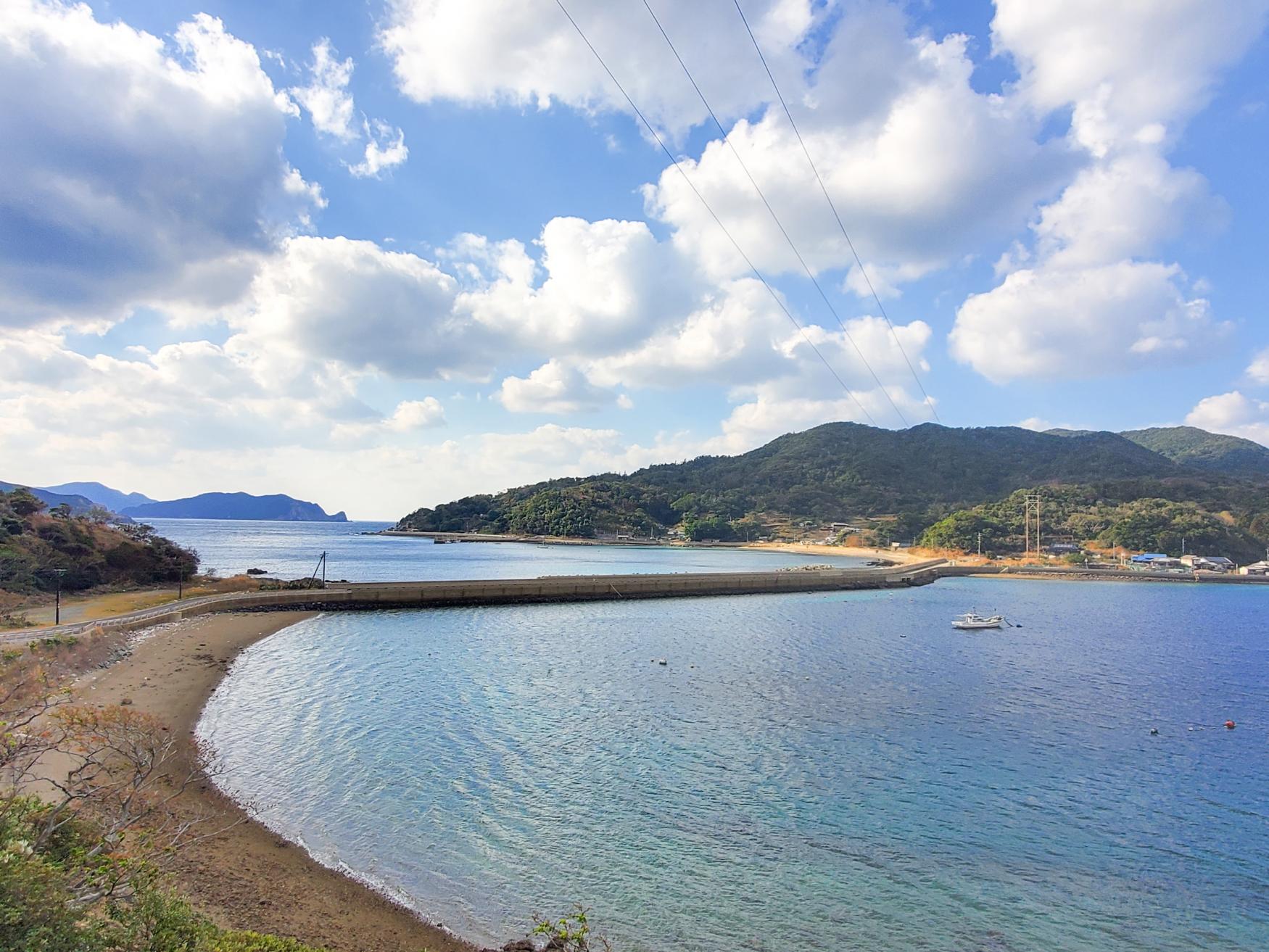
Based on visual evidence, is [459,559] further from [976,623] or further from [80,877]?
[80,877]

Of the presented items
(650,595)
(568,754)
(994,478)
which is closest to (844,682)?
(568,754)

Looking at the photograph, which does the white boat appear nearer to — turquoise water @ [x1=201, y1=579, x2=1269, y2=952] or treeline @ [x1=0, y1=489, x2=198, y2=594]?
turquoise water @ [x1=201, y1=579, x2=1269, y2=952]

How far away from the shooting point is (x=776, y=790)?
47.2 ft

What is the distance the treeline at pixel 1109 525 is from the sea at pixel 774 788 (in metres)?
91.6

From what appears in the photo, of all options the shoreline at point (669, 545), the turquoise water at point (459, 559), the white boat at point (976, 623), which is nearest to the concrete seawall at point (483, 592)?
the turquoise water at point (459, 559)

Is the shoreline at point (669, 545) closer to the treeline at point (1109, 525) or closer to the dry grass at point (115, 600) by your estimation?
the treeline at point (1109, 525)

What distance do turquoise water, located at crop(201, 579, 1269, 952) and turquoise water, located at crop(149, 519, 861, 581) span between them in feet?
151

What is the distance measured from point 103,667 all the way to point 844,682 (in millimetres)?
26340

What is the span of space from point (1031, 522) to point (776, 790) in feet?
427

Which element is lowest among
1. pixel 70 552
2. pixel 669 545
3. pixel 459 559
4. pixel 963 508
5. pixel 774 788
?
pixel 774 788

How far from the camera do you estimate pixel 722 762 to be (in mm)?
16062

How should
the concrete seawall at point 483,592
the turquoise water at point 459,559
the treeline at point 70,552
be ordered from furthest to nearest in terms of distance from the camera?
1. the turquoise water at point 459,559
2. the treeline at point 70,552
3. the concrete seawall at point 483,592

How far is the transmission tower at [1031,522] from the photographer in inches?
4665

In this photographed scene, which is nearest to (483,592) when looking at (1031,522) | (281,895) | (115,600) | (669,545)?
(115,600)
